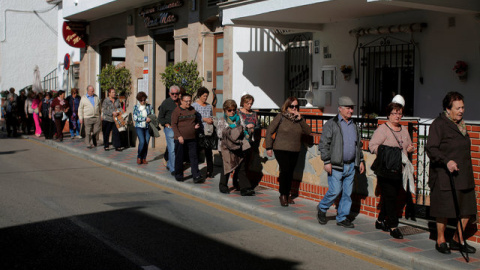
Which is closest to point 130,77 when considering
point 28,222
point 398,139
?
point 28,222

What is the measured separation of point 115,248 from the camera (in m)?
6.86

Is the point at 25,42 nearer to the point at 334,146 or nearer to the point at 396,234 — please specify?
the point at 334,146

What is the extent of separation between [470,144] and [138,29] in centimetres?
1518

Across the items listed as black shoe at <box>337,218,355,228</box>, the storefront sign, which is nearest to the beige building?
the storefront sign

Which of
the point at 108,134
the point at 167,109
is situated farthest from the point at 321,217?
the point at 108,134

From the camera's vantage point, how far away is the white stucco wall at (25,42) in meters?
32.6

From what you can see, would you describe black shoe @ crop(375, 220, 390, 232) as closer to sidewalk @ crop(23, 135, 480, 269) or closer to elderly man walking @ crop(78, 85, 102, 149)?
sidewalk @ crop(23, 135, 480, 269)

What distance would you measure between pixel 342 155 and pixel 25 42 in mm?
29166

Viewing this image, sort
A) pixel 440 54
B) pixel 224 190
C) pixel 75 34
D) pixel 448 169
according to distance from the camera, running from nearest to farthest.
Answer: pixel 448 169 < pixel 224 190 < pixel 440 54 < pixel 75 34

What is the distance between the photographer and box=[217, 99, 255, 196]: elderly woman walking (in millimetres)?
10242

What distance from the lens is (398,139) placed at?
7660mm

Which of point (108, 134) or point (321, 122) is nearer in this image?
point (321, 122)

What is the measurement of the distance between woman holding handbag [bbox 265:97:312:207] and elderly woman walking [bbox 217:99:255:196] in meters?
0.92

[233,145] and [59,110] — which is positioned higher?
[59,110]
